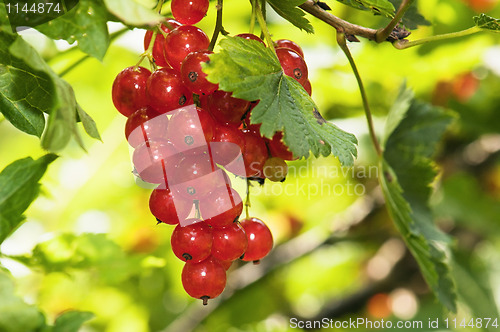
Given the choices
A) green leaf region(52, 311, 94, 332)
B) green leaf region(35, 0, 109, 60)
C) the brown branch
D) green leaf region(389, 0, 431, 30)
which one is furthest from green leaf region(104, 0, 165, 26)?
green leaf region(389, 0, 431, 30)

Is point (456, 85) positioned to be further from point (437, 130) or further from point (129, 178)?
point (129, 178)

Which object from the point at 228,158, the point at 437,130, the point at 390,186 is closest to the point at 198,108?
the point at 228,158

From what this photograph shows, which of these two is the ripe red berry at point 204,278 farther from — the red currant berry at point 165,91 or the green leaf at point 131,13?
Result: the green leaf at point 131,13

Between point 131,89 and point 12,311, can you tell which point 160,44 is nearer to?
point 131,89

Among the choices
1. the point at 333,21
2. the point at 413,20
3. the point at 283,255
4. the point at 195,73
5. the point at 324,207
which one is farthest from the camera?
the point at 324,207

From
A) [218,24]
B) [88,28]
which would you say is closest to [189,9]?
[218,24]

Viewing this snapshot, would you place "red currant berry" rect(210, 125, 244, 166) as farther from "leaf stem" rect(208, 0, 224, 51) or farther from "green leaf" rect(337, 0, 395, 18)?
"green leaf" rect(337, 0, 395, 18)

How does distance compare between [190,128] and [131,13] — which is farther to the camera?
[190,128]
